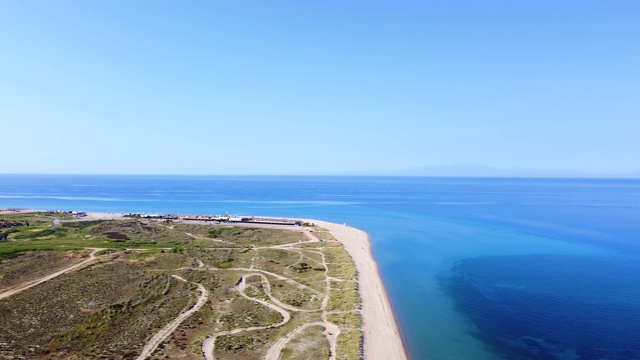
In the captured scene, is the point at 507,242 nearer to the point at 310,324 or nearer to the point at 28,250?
the point at 310,324

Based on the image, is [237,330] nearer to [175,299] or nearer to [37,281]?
[175,299]

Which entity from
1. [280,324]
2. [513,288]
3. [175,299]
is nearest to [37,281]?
[175,299]

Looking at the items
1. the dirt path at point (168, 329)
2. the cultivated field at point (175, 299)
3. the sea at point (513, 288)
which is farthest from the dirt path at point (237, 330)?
the sea at point (513, 288)

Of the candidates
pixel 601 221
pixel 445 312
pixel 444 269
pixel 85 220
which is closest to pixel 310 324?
pixel 445 312

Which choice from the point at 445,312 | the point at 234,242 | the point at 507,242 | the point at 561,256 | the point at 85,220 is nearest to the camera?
the point at 445,312

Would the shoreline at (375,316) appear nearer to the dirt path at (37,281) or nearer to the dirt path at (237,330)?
the dirt path at (237,330)

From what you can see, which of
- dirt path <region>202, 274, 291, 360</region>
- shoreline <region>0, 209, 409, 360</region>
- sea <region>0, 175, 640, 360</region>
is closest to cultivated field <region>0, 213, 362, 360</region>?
dirt path <region>202, 274, 291, 360</region>
